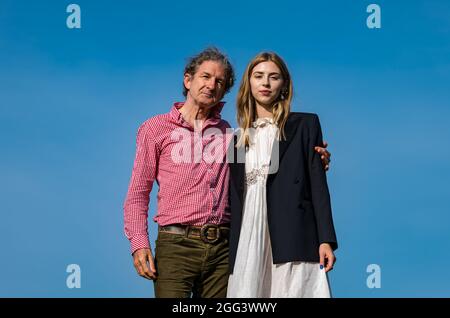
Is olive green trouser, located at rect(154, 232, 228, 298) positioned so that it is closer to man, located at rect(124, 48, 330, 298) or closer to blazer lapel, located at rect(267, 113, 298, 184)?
man, located at rect(124, 48, 330, 298)

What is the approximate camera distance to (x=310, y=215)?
6562 millimetres

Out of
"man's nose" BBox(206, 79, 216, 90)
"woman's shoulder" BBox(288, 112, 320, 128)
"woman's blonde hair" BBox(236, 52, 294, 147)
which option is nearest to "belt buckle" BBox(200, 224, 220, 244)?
"woman's blonde hair" BBox(236, 52, 294, 147)

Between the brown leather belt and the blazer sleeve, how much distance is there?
821 millimetres

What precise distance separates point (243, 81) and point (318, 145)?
0.88 metres

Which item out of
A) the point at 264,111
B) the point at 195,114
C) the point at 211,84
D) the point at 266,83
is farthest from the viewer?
the point at 195,114

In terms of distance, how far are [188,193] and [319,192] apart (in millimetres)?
1151

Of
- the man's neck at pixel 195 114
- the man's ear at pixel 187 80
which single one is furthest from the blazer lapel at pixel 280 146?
the man's ear at pixel 187 80

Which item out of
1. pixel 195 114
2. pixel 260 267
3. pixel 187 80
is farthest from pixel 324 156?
pixel 187 80

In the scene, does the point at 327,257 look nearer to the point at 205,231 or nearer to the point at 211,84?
the point at 205,231

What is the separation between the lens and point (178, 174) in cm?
700

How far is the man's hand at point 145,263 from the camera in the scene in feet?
22.5

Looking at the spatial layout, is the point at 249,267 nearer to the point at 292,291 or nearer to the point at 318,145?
the point at 292,291

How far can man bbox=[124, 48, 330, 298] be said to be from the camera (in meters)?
6.74
